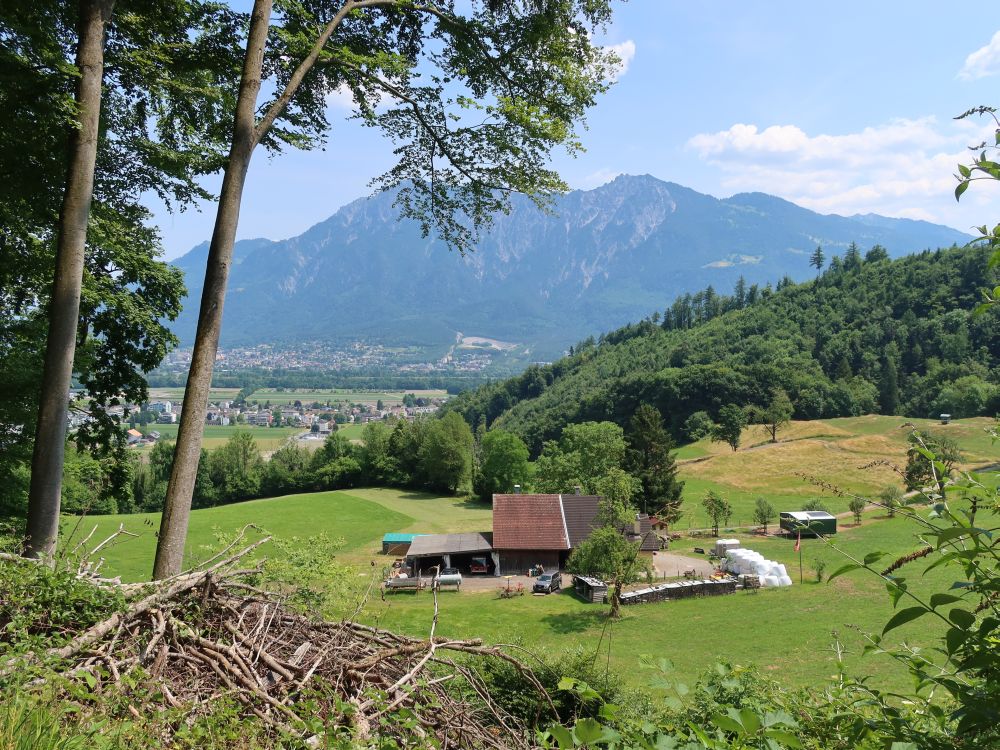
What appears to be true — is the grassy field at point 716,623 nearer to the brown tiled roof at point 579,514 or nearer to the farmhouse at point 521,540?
the farmhouse at point 521,540

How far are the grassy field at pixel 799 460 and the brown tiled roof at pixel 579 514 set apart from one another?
1066cm

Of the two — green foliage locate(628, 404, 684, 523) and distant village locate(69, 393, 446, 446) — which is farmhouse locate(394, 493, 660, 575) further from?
distant village locate(69, 393, 446, 446)

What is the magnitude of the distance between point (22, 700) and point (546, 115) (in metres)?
6.20

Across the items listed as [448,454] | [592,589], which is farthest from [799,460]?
[592,589]

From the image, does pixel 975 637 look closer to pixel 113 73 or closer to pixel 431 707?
pixel 431 707

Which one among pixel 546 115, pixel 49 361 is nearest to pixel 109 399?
pixel 49 361

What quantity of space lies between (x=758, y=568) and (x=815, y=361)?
81.2 m

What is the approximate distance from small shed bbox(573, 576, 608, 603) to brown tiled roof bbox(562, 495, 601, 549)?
4408 mm

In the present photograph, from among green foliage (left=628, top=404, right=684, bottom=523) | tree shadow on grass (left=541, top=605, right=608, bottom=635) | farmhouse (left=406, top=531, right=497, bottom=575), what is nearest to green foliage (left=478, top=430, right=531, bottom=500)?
green foliage (left=628, top=404, right=684, bottom=523)

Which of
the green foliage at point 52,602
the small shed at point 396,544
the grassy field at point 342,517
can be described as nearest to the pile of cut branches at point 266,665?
the green foliage at point 52,602

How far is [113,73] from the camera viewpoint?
6.81 metres

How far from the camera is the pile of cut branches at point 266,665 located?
3.07 meters

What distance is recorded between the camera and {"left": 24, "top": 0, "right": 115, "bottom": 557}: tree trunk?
17.3 ft

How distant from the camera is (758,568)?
2956 cm
